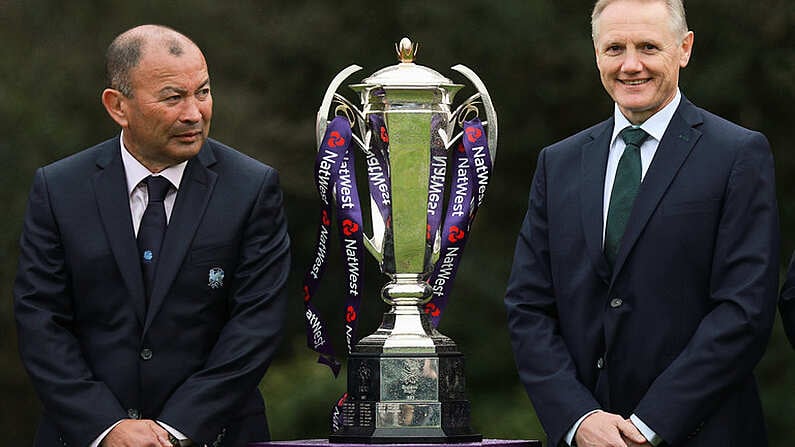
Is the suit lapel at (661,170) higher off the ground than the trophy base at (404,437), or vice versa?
the suit lapel at (661,170)

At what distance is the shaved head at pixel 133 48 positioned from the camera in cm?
570

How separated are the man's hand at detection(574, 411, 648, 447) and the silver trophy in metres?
0.45

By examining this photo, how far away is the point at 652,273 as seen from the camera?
5.45 m

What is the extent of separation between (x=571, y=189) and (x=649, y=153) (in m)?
0.23

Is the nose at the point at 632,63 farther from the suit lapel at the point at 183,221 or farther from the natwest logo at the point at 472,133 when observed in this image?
the suit lapel at the point at 183,221

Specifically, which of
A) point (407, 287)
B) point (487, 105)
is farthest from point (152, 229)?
point (487, 105)

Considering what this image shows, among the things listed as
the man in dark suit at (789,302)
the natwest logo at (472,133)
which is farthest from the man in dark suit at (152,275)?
the man in dark suit at (789,302)

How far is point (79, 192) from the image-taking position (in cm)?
577

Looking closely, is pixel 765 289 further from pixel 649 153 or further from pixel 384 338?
pixel 384 338

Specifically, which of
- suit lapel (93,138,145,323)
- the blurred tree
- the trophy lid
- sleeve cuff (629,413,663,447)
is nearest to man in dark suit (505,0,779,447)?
sleeve cuff (629,413,663,447)

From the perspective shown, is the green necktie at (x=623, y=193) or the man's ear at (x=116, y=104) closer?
the green necktie at (x=623, y=193)

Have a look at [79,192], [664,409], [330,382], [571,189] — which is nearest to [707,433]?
[664,409]

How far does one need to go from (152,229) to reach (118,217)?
0.10 m

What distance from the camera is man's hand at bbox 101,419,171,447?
18.0ft
